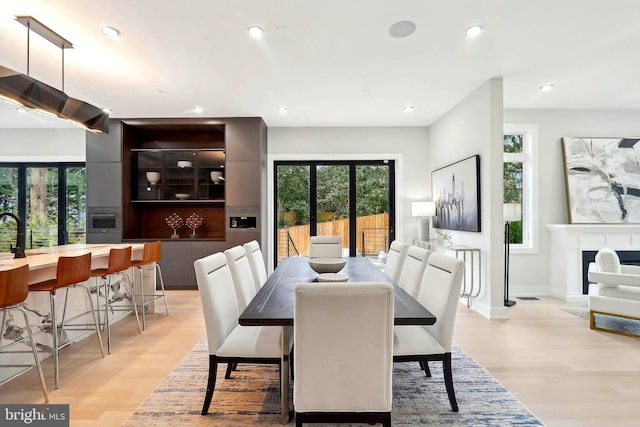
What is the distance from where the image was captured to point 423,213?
525 centimetres

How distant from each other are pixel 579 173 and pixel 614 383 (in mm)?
3474

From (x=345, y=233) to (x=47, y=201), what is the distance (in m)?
5.66

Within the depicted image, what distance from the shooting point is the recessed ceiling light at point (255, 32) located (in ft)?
Answer: 9.04

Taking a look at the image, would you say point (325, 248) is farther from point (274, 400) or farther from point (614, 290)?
point (614, 290)

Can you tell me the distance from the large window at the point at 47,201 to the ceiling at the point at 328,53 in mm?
2481

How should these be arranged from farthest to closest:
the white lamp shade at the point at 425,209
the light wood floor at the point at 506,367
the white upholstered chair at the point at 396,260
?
the white lamp shade at the point at 425,209 < the white upholstered chair at the point at 396,260 < the light wood floor at the point at 506,367

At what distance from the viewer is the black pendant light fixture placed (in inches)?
92.5

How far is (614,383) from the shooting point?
236cm

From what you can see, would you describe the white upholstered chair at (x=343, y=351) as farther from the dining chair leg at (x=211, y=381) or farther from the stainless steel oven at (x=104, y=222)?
the stainless steel oven at (x=104, y=222)

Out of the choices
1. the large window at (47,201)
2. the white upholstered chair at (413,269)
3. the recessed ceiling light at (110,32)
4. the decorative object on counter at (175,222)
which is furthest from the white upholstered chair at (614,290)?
the large window at (47,201)

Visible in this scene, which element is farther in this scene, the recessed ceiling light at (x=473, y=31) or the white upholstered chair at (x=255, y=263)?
the white upholstered chair at (x=255, y=263)

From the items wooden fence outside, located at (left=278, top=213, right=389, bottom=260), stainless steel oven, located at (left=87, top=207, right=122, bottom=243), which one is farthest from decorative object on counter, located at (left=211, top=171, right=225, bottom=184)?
stainless steel oven, located at (left=87, top=207, right=122, bottom=243)

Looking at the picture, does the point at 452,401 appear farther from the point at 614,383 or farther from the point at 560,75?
the point at 560,75

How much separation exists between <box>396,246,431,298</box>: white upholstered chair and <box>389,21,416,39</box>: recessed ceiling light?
71.3 inches
